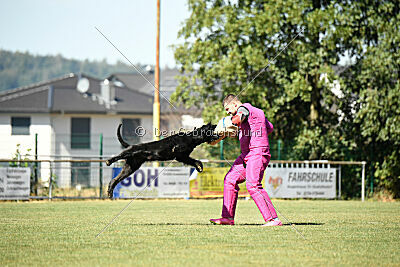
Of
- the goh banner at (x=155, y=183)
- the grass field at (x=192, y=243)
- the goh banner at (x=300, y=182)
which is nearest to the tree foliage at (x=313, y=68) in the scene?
the goh banner at (x=300, y=182)

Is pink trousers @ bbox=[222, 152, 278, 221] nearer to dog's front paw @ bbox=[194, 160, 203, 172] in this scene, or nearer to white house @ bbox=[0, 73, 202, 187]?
dog's front paw @ bbox=[194, 160, 203, 172]

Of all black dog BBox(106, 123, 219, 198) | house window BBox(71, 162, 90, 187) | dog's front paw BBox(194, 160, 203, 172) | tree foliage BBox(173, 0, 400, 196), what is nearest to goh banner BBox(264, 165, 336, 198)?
tree foliage BBox(173, 0, 400, 196)

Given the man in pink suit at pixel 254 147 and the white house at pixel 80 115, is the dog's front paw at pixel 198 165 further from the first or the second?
the white house at pixel 80 115

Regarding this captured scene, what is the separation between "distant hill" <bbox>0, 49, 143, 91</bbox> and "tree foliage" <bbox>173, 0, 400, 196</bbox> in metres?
100

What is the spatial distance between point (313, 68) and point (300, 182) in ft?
17.1

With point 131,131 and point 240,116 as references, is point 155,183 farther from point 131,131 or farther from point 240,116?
point 131,131

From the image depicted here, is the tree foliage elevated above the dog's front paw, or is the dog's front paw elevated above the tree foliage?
the tree foliage

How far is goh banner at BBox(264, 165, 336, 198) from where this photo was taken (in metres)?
21.0

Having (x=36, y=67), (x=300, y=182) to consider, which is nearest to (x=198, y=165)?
(x=300, y=182)

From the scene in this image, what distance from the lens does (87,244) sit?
7.58 m

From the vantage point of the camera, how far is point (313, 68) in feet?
78.9

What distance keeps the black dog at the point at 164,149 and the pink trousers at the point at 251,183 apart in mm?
789

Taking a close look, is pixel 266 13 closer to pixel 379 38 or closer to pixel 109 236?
pixel 379 38

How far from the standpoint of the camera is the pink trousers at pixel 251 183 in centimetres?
962
